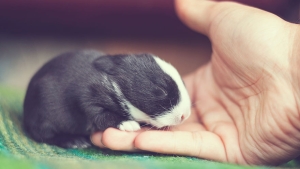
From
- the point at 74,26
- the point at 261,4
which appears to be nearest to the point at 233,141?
the point at 261,4

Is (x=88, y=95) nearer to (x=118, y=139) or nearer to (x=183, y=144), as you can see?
(x=118, y=139)

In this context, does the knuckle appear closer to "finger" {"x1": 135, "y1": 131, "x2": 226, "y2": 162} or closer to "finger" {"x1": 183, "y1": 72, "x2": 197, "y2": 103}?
"finger" {"x1": 135, "y1": 131, "x2": 226, "y2": 162}

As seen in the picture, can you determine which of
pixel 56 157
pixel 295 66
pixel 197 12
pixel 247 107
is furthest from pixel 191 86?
pixel 56 157

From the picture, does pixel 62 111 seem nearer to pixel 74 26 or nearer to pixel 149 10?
pixel 149 10

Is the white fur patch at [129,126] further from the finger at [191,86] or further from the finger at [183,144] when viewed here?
the finger at [191,86]

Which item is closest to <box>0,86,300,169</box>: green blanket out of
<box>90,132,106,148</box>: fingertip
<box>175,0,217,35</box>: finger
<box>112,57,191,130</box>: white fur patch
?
<box>90,132,106,148</box>: fingertip

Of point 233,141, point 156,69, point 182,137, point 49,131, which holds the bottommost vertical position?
point 233,141

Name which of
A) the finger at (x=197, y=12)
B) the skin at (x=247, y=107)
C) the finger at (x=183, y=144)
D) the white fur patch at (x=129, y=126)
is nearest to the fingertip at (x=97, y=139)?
the skin at (x=247, y=107)
